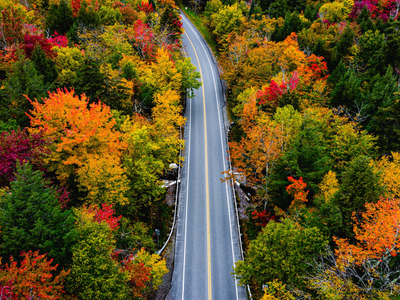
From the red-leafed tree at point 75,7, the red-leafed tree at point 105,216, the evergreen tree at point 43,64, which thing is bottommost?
the red-leafed tree at point 105,216

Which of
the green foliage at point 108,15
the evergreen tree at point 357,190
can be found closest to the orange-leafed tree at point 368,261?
the evergreen tree at point 357,190

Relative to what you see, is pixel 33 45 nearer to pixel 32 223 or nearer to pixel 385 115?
pixel 32 223

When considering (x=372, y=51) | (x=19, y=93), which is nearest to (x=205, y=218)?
(x=19, y=93)

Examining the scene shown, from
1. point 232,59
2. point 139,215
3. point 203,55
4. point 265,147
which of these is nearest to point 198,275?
point 139,215

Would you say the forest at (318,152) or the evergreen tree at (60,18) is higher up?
the evergreen tree at (60,18)

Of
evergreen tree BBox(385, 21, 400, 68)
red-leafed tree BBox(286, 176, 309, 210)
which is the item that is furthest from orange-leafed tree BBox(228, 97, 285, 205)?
evergreen tree BBox(385, 21, 400, 68)

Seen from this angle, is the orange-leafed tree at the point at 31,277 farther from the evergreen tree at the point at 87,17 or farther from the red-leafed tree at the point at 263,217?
the evergreen tree at the point at 87,17
